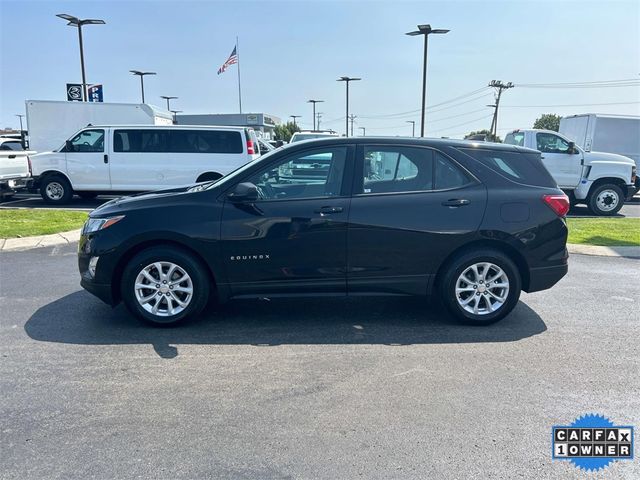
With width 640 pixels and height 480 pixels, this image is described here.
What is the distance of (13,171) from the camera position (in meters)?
13.1

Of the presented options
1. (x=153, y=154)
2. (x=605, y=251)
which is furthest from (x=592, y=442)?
(x=153, y=154)

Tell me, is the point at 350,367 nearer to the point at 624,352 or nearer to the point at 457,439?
the point at 457,439

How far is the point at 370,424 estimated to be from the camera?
3.14 m

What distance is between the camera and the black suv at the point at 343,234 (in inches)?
180

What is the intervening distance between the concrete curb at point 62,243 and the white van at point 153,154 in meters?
4.43

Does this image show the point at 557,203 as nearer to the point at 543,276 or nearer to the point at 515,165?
the point at 515,165

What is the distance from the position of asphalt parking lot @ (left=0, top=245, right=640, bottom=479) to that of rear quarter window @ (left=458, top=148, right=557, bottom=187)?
1.38 meters

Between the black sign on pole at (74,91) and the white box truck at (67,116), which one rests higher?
the black sign on pole at (74,91)

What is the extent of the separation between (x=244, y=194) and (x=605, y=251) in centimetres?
646

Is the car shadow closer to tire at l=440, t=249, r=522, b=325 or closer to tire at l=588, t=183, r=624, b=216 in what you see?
tire at l=440, t=249, r=522, b=325

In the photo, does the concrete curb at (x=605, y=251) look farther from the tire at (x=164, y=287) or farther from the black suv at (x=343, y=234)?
the tire at (x=164, y=287)

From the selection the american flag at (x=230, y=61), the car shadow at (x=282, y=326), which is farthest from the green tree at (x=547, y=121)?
the car shadow at (x=282, y=326)

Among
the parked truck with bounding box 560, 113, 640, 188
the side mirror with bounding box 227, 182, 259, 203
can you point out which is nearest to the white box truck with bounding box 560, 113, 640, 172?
the parked truck with bounding box 560, 113, 640, 188

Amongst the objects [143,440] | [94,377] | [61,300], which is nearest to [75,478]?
[143,440]
